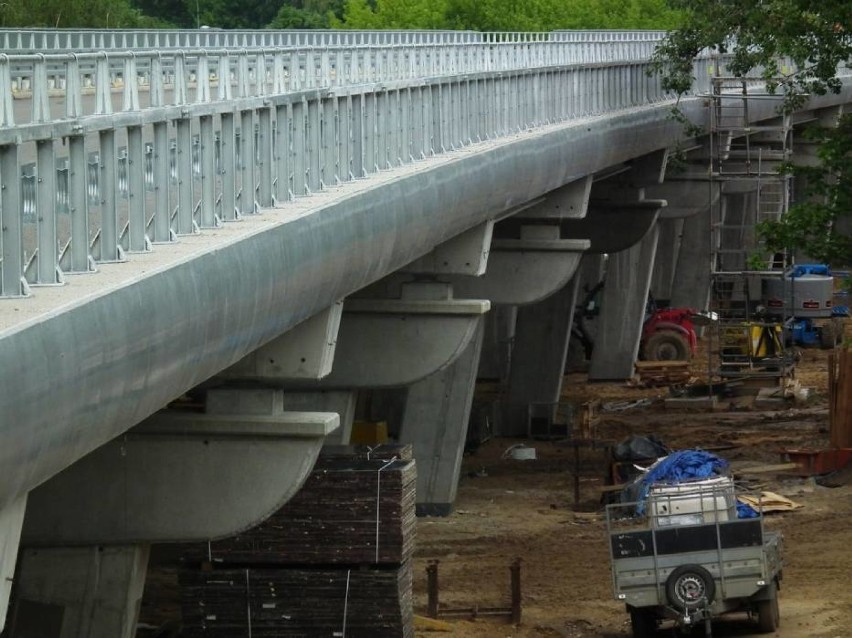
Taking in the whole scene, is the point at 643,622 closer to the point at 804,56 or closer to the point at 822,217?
the point at 822,217

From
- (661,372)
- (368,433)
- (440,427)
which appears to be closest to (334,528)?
(440,427)

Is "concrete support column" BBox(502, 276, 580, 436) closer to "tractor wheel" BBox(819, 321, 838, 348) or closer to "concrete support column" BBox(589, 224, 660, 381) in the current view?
"concrete support column" BBox(589, 224, 660, 381)

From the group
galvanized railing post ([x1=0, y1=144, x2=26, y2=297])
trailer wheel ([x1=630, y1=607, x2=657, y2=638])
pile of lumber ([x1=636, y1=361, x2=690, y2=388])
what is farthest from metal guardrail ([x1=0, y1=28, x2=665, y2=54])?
galvanized railing post ([x1=0, y1=144, x2=26, y2=297])

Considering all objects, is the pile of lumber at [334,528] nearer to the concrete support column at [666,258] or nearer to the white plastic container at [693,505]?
the white plastic container at [693,505]

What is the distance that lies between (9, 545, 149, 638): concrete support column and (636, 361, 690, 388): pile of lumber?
2938 cm

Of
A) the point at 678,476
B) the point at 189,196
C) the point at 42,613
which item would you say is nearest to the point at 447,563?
the point at 678,476

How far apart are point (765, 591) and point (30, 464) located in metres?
12.5

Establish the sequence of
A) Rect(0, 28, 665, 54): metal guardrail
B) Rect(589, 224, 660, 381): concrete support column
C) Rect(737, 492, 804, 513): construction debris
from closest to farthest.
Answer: Rect(0, 28, 665, 54): metal guardrail < Rect(737, 492, 804, 513): construction debris < Rect(589, 224, 660, 381): concrete support column

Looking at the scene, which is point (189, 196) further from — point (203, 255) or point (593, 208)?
point (593, 208)

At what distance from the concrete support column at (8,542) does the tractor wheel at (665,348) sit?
1549 inches

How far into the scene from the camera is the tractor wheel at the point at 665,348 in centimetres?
4834

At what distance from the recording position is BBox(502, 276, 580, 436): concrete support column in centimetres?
3881

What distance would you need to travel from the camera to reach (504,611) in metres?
22.2

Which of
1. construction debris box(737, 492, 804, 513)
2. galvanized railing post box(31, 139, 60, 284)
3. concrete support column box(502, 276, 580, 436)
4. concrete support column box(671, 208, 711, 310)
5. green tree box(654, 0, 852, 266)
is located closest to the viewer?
galvanized railing post box(31, 139, 60, 284)
